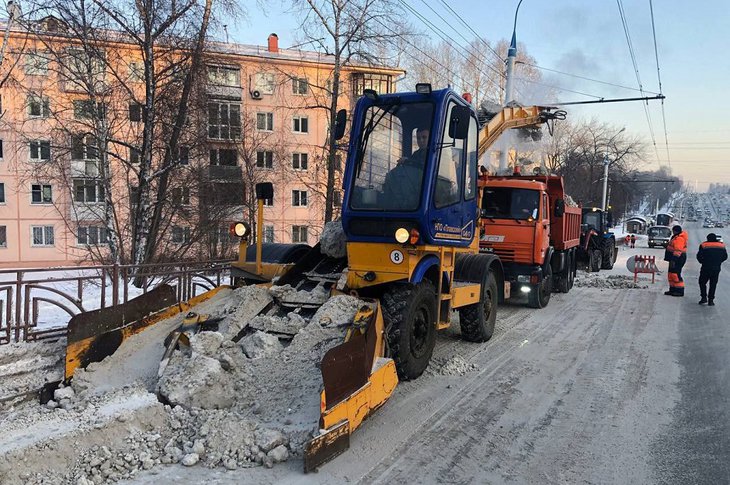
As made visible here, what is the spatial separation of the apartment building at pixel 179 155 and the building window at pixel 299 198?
0.24 feet

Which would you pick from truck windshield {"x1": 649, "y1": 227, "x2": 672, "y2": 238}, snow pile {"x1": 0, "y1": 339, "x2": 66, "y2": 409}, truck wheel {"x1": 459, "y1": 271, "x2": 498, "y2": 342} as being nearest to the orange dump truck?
truck wheel {"x1": 459, "y1": 271, "x2": 498, "y2": 342}

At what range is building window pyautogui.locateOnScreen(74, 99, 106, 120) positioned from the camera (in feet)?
50.3

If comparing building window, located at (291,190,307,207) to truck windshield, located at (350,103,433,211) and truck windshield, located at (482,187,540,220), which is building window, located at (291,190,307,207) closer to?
truck windshield, located at (482,187,540,220)

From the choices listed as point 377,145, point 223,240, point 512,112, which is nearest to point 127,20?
point 223,240

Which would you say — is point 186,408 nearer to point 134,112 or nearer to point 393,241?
point 393,241

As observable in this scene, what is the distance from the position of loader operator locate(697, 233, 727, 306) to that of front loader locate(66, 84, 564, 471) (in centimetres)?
795

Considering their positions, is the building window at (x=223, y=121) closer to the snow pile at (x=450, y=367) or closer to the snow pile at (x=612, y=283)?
the snow pile at (x=612, y=283)

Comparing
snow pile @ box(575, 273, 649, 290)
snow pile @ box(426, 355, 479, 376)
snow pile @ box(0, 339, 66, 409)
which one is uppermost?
snow pile @ box(0, 339, 66, 409)

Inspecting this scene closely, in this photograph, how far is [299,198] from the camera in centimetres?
3688

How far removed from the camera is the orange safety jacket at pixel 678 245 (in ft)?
42.3

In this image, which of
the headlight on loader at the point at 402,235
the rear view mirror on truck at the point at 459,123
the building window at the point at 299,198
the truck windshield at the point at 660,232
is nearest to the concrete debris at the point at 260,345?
the headlight on loader at the point at 402,235

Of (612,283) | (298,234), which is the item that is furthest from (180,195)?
(298,234)

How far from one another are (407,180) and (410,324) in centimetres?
157

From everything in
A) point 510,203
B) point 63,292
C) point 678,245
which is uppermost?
point 510,203
